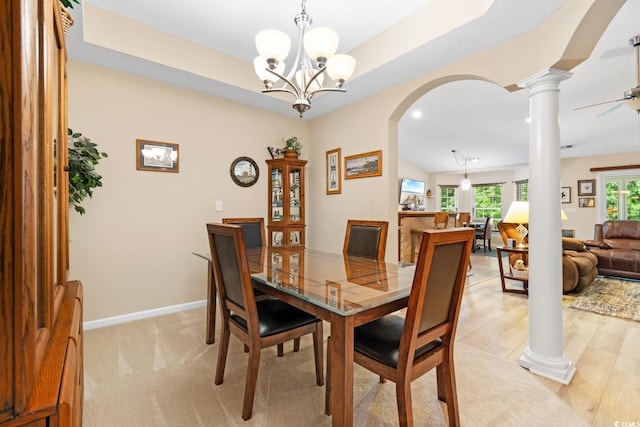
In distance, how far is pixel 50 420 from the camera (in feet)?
1.65

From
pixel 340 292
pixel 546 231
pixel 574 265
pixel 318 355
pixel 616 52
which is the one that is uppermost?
pixel 616 52

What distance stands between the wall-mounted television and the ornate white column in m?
5.64

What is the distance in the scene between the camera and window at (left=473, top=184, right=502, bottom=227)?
8.41m

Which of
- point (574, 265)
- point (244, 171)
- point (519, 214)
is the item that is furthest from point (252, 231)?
point (574, 265)

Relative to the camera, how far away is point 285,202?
12.5ft

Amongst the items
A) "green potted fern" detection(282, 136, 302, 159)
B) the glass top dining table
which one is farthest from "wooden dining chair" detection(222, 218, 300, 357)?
"green potted fern" detection(282, 136, 302, 159)

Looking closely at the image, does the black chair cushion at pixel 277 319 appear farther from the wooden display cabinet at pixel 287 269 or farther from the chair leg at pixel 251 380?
the wooden display cabinet at pixel 287 269

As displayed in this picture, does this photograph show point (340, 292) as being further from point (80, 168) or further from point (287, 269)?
point (80, 168)

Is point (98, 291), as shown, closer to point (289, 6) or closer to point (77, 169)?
point (77, 169)

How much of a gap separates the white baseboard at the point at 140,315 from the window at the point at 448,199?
312 inches

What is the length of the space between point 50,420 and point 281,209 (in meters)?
3.39

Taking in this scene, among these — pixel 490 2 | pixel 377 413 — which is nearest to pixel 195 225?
pixel 377 413

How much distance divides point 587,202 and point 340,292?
803 cm

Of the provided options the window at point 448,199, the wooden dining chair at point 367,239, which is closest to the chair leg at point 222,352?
the wooden dining chair at point 367,239
